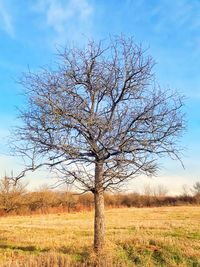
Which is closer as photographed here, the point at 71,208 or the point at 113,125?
the point at 113,125

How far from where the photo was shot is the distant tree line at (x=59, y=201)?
4856cm

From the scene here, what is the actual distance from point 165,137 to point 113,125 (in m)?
1.77

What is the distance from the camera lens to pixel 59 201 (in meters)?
54.2

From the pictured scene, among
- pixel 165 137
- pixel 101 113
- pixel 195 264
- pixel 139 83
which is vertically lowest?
pixel 195 264

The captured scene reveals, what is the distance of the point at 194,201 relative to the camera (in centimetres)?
6488

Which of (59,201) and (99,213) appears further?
(59,201)

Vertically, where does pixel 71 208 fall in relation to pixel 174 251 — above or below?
above

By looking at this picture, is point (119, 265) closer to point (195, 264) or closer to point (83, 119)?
point (195, 264)

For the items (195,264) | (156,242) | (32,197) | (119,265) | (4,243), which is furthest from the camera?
(32,197)

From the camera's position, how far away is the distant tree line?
4856cm

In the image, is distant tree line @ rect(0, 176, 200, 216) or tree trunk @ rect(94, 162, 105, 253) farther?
distant tree line @ rect(0, 176, 200, 216)

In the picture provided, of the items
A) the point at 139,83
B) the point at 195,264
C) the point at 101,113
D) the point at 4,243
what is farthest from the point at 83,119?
the point at 4,243

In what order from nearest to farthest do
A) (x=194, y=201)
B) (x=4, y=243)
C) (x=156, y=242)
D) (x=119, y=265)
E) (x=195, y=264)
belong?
(x=119, y=265)
(x=195, y=264)
(x=156, y=242)
(x=4, y=243)
(x=194, y=201)

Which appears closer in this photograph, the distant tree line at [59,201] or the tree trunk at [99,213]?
the tree trunk at [99,213]
